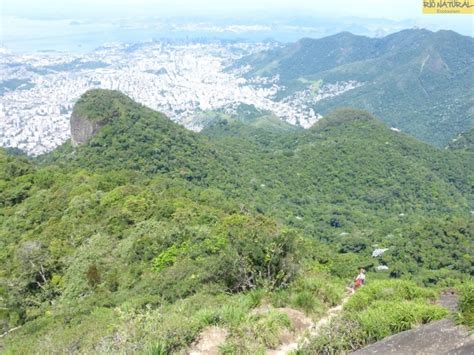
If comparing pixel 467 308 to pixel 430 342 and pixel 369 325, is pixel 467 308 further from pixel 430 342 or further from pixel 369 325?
pixel 369 325

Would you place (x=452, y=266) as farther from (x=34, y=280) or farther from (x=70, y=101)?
(x=70, y=101)

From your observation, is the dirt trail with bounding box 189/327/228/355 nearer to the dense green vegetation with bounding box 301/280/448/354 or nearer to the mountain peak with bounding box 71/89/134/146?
the dense green vegetation with bounding box 301/280/448/354

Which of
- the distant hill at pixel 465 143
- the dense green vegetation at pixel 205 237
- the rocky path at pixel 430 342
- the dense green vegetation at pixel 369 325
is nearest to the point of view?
the rocky path at pixel 430 342

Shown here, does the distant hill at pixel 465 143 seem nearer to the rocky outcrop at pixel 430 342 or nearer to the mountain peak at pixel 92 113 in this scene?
the mountain peak at pixel 92 113

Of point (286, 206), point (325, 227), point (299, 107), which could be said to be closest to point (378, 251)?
point (325, 227)

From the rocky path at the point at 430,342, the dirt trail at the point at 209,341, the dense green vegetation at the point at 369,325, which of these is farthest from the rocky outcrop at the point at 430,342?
the dirt trail at the point at 209,341
